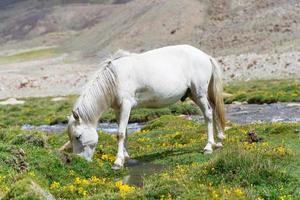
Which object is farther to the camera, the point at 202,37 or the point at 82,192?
the point at 202,37

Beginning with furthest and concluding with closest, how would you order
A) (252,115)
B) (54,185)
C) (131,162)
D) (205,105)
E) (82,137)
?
(252,115) → (205,105) → (131,162) → (82,137) → (54,185)

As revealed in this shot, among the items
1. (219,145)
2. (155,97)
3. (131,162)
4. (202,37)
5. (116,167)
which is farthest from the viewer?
(202,37)

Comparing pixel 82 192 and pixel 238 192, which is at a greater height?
pixel 238 192

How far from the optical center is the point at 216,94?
836 inches

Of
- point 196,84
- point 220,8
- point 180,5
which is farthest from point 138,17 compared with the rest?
point 196,84

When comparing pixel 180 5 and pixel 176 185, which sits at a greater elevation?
pixel 176 185

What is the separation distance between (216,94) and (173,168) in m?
4.98

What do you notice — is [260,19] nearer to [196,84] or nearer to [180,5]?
[180,5]

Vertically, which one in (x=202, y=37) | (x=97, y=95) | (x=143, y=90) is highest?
(x=97, y=95)

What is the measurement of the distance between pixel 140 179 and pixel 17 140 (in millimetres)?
5329

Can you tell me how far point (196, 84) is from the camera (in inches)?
812

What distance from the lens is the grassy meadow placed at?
1243 centimetres

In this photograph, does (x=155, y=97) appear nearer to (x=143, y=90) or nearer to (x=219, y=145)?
(x=143, y=90)

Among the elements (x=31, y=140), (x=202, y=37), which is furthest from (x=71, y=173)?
(x=202, y=37)
